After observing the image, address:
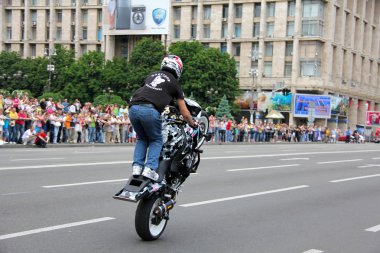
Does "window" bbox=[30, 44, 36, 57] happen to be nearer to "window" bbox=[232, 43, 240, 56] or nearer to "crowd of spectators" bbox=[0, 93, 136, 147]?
"window" bbox=[232, 43, 240, 56]

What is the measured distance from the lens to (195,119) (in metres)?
6.95

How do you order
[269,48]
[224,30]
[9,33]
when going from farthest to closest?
[9,33] < [224,30] < [269,48]

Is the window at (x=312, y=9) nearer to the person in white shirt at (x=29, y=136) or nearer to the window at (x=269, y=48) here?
the window at (x=269, y=48)

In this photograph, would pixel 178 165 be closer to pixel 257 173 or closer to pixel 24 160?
pixel 257 173

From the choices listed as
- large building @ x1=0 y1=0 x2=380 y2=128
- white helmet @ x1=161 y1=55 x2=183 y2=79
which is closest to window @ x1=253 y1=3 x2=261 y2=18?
large building @ x1=0 y1=0 x2=380 y2=128

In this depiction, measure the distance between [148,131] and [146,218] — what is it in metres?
0.98

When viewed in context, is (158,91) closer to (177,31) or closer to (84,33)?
(177,31)

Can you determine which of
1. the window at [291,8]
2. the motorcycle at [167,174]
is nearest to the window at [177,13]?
the window at [291,8]

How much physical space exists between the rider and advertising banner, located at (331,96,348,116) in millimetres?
71993

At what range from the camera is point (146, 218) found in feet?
20.3

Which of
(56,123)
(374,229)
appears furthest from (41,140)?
(374,229)

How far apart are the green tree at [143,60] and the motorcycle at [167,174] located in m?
70.1

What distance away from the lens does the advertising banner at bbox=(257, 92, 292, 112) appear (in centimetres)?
7456

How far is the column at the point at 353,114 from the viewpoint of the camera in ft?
277
